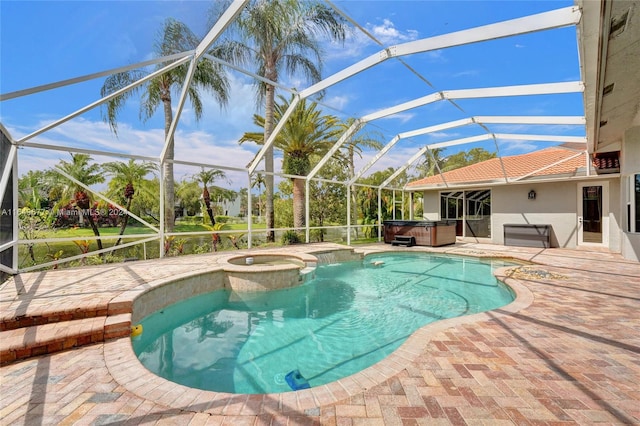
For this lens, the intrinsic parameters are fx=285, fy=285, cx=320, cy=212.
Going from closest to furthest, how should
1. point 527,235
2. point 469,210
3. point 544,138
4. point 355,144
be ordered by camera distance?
point 544,138, point 527,235, point 469,210, point 355,144

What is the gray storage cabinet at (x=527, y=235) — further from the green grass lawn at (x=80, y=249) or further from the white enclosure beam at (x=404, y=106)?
the green grass lawn at (x=80, y=249)

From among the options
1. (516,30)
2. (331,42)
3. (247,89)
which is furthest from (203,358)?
(247,89)

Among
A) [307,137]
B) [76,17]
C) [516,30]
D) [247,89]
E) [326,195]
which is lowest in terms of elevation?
[326,195]

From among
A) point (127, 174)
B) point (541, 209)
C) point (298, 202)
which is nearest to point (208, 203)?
point (127, 174)

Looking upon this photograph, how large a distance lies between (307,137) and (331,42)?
475 centimetres

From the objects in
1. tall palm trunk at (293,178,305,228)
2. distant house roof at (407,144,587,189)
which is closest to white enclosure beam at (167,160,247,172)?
tall palm trunk at (293,178,305,228)

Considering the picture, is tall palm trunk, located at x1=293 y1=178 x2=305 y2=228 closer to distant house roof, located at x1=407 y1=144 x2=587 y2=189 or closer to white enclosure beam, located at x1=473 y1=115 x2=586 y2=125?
distant house roof, located at x1=407 y1=144 x2=587 y2=189

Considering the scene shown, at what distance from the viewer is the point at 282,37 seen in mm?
12414

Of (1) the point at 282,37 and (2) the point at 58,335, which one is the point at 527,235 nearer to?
(1) the point at 282,37

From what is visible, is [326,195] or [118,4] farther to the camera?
[326,195]

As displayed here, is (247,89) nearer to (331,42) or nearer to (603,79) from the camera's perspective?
(331,42)

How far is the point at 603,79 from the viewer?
4867 millimetres

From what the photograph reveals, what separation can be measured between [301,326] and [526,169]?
13.5 m

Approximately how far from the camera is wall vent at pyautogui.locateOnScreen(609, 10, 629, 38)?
129 inches
